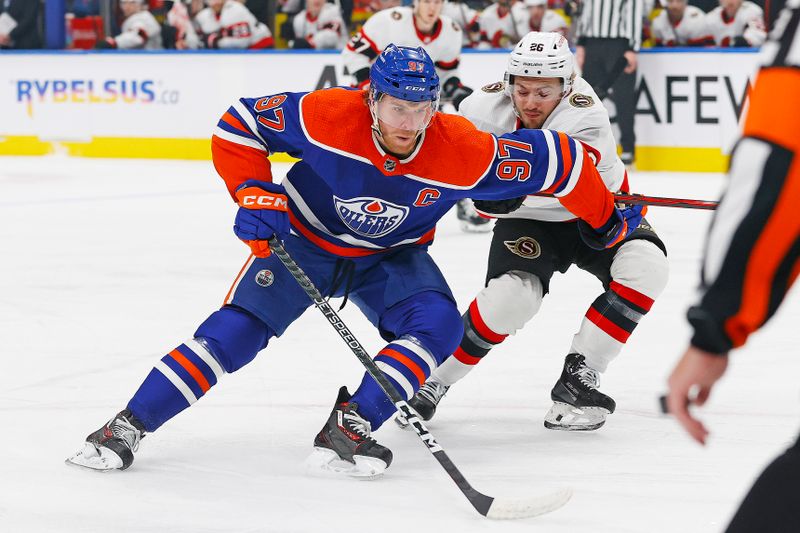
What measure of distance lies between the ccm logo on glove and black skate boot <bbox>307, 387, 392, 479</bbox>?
423 mm

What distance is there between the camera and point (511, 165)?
2432 millimetres

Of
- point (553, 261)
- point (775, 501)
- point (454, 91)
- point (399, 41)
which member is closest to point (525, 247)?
point (553, 261)

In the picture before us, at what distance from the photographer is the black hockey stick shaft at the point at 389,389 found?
2.13 m

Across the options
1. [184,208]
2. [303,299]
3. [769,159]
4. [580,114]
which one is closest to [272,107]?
[303,299]

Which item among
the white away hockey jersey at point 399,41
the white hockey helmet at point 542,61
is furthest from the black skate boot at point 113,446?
the white away hockey jersey at point 399,41

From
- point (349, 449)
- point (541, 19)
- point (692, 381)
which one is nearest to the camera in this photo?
point (692, 381)

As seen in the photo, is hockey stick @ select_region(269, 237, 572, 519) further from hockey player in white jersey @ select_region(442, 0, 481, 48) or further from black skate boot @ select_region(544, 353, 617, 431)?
hockey player in white jersey @ select_region(442, 0, 481, 48)

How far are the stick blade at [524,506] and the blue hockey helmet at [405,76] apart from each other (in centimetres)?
78

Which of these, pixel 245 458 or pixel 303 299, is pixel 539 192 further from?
pixel 245 458

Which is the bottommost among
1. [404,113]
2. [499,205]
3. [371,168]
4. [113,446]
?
[113,446]

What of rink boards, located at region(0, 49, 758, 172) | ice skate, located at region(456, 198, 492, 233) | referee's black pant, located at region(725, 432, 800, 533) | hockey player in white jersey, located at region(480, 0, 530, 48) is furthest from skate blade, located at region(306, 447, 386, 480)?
hockey player in white jersey, located at region(480, 0, 530, 48)

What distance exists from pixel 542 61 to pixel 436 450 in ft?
3.38

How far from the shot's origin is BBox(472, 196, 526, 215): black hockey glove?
8.84ft

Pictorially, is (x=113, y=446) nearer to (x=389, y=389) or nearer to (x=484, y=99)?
(x=389, y=389)
